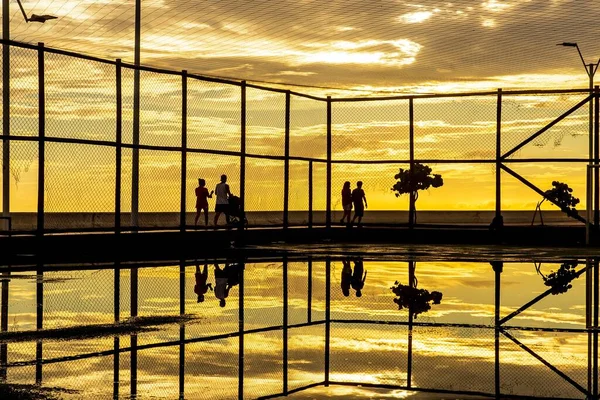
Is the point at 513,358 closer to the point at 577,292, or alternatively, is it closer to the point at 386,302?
the point at 386,302

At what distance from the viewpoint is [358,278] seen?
17.0 metres

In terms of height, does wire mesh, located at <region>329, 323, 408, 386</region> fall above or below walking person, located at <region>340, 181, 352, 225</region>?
below

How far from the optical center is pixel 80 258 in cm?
2050

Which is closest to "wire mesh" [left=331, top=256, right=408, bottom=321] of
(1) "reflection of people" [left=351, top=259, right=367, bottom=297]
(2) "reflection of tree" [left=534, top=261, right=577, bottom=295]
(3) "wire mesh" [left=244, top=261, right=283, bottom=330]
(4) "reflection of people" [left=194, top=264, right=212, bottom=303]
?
(1) "reflection of people" [left=351, top=259, right=367, bottom=297]

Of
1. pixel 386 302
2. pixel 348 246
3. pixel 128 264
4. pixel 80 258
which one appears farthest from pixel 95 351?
pixel 348 246

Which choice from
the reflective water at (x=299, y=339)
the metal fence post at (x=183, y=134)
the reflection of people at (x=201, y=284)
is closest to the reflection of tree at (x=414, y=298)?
the reflective water at (x=299, y=339)

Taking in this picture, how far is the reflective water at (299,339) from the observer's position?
748cm

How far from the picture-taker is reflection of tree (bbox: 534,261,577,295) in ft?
50.7

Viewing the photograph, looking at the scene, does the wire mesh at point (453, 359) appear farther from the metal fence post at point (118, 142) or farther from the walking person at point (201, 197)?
the walking person at point (201, 197)

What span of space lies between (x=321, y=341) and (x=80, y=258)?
38.0 ft

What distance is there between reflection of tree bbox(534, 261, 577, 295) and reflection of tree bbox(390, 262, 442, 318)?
1.79 m

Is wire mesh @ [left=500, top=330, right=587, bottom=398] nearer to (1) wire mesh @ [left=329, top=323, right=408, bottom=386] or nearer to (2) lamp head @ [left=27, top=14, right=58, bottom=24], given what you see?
(1) wire mesh @ [left=329, top=323, right=408, bottom=386]

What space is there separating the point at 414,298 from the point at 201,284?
129 inches

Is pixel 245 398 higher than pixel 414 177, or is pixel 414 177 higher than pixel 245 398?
pixel 414 177
